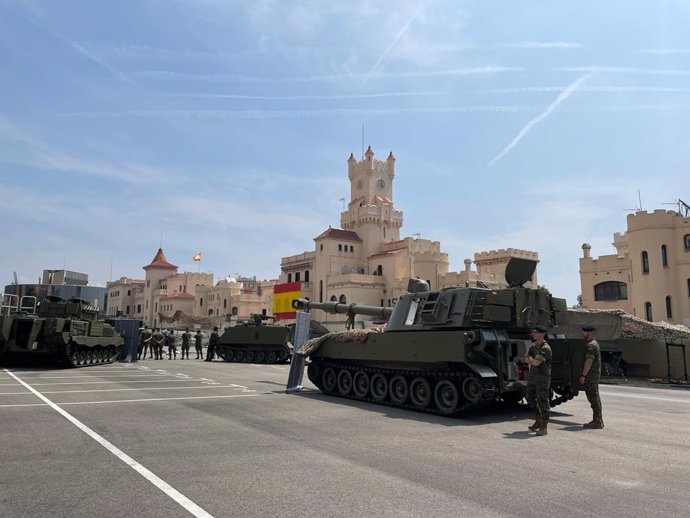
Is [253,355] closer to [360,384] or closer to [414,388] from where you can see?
[360,384]

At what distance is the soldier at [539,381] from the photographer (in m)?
8.54

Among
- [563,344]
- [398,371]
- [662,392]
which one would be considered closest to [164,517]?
[398,371]

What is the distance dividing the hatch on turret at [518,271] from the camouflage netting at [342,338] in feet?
10.0

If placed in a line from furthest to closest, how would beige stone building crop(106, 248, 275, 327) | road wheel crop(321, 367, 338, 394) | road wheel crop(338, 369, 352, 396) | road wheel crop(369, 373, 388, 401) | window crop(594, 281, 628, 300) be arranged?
beige stone building crop(106, 248, 275, 327), window crop(594, 281, 628, 300), road wheel crop(321, 367, 338, 394), road wheel crop(338, 369, 352, 396), road wheel crop(369, 373, 388, 401)

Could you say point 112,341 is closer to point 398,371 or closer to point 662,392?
point 398,371

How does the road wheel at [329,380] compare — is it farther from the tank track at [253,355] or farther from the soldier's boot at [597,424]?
the tank track at [253,355]

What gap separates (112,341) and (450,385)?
18.8 meters

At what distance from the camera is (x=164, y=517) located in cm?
437

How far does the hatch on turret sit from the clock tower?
58.7 meters

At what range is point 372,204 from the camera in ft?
241

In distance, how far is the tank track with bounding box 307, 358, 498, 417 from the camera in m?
9.95

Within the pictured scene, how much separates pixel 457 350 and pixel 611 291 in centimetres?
3280

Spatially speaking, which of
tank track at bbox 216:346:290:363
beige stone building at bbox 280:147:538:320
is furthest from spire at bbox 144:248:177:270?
tank track at bbox 216:346:290:363

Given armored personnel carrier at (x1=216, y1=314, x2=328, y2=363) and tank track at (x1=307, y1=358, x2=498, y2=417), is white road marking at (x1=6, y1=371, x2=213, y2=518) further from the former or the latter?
armored personnel carrier at (x1=216, y1=314, x2=328, y2=363)
